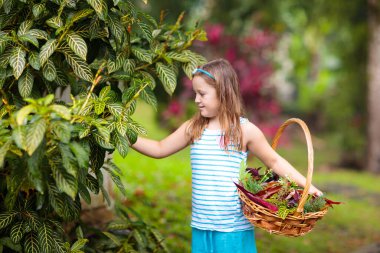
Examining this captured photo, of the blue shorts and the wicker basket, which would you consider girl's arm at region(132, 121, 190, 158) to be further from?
the wicker basket

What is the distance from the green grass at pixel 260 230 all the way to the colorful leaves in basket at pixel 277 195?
52 centimetres

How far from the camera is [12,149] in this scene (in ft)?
8.29

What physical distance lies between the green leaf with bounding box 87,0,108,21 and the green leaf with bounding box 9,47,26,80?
421mm

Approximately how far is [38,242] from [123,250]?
35.9 inches

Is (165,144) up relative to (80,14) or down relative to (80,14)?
down

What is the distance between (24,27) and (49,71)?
0.27 metres

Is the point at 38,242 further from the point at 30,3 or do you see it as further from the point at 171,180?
the point at 171,180

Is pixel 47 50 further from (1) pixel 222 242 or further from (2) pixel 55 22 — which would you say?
(1) pixel 222 242

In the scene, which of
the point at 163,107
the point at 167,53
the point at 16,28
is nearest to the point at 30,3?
the point at 16,28

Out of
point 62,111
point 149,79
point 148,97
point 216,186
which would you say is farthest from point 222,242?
point 62,111

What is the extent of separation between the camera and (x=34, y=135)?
7.72 ft

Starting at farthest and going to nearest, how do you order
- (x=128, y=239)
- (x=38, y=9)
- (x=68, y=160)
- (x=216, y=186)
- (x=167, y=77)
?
(x=128, y=239) < (x=167, y=77) < (x=216, y=186) < (x=38, y=9) < (x=68, y=160)

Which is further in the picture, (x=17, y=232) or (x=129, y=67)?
(x=129, y=67)

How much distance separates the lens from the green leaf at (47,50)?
2.88 metres
